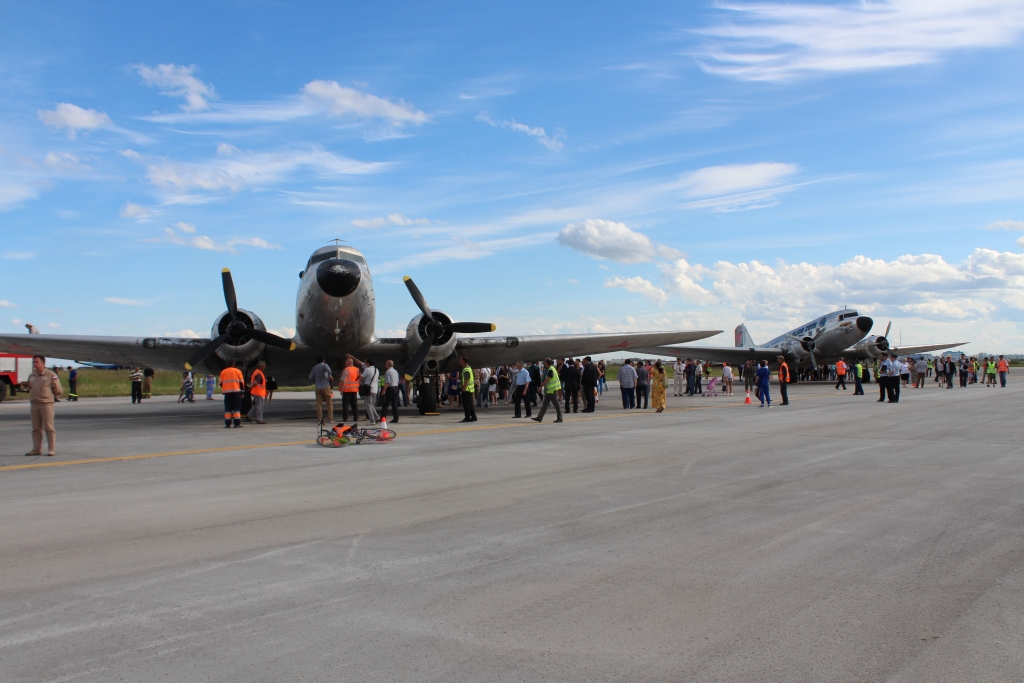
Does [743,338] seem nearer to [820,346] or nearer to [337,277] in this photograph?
[820,346]

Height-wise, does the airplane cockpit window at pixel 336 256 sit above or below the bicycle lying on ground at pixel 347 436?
above

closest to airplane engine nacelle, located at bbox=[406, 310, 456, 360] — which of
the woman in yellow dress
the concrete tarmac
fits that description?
the woman in yellow dress

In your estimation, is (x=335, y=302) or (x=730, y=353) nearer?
(x=335, y=302)

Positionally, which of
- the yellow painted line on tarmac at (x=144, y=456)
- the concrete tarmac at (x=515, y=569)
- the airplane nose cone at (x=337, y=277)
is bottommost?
the concrete tarmac at (x=515, y=569)

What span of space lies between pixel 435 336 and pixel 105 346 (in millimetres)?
9228

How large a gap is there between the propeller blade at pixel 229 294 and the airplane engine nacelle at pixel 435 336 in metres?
4.88

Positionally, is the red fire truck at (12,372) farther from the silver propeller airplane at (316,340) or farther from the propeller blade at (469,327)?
the propeller blade at (469,327)

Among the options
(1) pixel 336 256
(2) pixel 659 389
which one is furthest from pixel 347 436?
(2) pixel 659 389

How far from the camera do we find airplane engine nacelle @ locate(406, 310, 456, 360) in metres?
20.6

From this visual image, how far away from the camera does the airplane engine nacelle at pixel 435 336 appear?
20.6 meters

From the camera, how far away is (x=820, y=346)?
44.8m

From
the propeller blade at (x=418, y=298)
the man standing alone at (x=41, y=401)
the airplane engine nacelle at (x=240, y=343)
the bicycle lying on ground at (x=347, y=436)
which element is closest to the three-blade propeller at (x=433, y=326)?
the propeller blade at (x=418, y=298)

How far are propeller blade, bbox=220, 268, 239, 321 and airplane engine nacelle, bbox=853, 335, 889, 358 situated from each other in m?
40.8

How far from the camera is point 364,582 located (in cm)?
461
